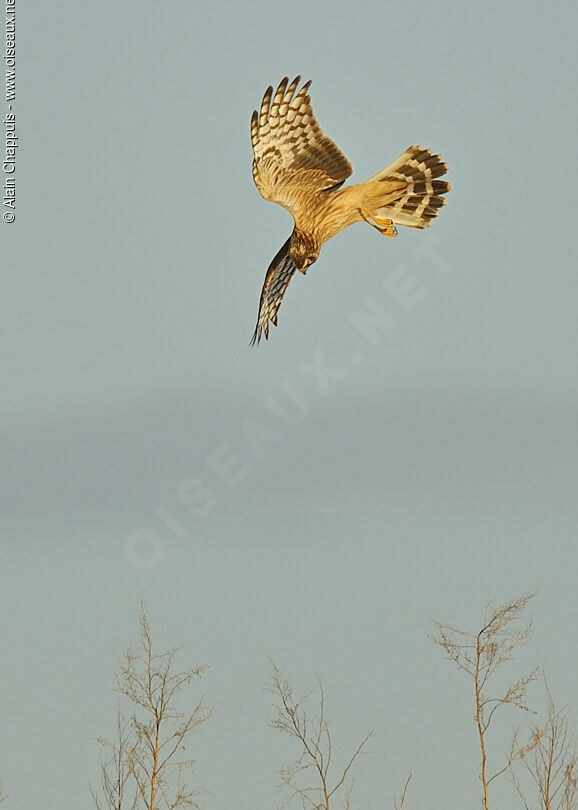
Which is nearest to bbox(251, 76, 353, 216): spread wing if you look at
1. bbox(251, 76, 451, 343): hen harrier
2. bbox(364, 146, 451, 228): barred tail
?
bbox(251, 76, 451, 343): hen harrier

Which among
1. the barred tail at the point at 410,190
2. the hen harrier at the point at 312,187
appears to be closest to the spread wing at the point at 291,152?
the hen harrier at the point at 312,187

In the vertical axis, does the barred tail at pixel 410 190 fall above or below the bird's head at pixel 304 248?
above

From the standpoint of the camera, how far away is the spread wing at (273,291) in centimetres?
1969

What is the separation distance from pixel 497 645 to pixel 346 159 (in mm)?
10777

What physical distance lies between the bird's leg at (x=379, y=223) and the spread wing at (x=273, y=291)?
1.33m

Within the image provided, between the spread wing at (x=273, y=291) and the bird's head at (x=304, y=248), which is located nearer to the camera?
the bird's head at (x=304, y=248)

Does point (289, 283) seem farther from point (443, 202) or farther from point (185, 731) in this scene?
point (185, 731)

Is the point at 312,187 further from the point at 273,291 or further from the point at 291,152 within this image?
the point at 273,291

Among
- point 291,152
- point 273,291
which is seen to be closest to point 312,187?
point 291,152

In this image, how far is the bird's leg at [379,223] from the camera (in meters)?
18.0

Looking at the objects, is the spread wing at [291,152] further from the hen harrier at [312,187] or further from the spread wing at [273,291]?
the spread wing at [273,291]

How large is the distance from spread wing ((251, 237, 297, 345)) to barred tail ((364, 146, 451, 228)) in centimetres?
128

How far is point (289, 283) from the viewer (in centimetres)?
1983

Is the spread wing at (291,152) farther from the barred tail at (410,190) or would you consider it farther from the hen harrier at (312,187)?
the barred tail at (410,190)
